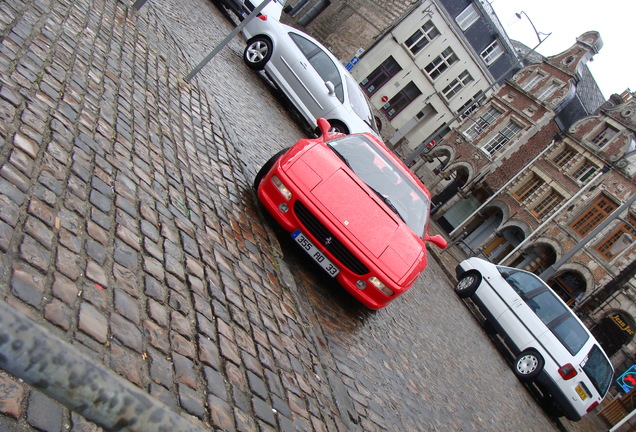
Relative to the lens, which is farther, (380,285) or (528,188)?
(528,188)

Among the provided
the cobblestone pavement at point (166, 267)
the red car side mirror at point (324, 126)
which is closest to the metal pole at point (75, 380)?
the cobblestone pavement at point (166, 267)

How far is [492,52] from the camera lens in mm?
39688

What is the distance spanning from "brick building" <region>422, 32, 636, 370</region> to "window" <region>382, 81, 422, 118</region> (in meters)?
4.96

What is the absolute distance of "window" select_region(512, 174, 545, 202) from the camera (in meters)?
32.2

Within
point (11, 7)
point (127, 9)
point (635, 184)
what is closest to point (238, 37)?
point (127, 9)

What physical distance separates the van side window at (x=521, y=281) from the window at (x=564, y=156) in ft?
76.9

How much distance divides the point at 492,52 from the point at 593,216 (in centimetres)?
1747

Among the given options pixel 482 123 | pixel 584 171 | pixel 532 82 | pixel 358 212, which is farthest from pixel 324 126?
pixel 532 82

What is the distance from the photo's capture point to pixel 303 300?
5.69m

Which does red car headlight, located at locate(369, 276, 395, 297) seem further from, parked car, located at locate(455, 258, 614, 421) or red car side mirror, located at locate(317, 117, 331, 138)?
parked car, located at locate(455, 258, 614, 421)

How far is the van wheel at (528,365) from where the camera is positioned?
33.2 feet

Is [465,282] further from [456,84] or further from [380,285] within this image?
[456,84]

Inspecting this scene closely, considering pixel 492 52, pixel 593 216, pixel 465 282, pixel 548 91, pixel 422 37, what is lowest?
pixel 465 282

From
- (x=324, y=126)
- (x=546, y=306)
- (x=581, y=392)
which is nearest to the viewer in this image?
(x=324, y=126)
